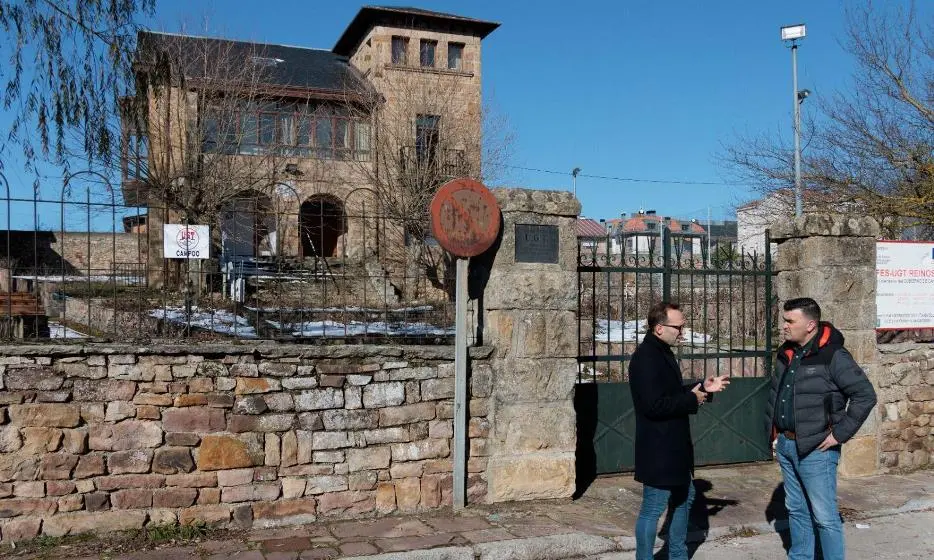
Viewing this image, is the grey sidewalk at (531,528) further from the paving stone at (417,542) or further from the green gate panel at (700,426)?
the green gate panel at (700,426)

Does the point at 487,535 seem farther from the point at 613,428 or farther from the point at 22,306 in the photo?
the point at 22,306

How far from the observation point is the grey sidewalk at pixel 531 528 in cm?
512

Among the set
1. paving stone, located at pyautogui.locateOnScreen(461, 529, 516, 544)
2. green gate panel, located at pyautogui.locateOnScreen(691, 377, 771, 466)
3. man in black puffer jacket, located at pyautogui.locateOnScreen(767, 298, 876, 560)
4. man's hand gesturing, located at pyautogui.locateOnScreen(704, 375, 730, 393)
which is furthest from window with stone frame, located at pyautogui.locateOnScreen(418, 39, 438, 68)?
man's hand gesturing, located at pyautogui.locateOnScreen(704, 375, 730, 393)

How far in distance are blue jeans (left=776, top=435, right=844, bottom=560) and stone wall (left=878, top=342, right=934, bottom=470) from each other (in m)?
3.80

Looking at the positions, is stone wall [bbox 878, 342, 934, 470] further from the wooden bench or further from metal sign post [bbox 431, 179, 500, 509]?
the wooden bench

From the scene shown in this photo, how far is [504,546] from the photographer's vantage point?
5273 mm

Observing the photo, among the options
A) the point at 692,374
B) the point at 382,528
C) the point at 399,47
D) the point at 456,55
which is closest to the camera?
the point at 382,528

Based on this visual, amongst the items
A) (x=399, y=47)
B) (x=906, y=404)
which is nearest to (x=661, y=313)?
(x=906, y=404)

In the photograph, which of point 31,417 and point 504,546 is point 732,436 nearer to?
point 504,546

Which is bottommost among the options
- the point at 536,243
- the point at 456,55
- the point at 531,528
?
the point at 531,528

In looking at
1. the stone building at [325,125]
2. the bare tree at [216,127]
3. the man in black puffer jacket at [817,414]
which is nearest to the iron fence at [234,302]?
the man in black puffer jacket at [817,414]

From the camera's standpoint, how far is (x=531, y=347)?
638 cm

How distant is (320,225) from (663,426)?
3945 millimetres

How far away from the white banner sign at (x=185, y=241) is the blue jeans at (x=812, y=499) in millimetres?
4471
